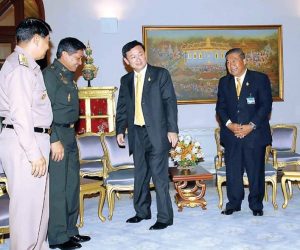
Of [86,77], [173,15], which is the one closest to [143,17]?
[173,15]

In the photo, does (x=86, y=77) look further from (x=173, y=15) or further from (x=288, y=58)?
(x=288, y=58)

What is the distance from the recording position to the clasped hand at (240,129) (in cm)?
443

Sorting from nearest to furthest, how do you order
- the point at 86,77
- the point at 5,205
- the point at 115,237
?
the point at 5,205 → the point at 115,237 → the point at 86,77

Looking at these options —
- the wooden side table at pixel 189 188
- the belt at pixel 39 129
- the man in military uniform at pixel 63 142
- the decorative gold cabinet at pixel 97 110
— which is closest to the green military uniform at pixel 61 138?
the man in military uniform at pixel 63 142

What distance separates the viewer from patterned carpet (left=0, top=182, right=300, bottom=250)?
3637 mm

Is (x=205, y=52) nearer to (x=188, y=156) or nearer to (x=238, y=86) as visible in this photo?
(x=238, y=86)

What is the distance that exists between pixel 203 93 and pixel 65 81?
3802 millimetres

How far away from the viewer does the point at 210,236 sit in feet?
12.7

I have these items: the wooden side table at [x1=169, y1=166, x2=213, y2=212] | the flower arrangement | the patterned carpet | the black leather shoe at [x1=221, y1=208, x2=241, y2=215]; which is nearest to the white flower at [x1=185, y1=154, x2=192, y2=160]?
the flower arrangement

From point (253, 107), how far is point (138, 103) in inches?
49.4

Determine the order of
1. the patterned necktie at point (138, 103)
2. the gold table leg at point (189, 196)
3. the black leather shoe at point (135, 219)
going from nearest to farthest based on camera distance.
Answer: the patterned necktie at point (138, 103)
the black leather shoe at point (135, 219)
the gold table leg at point (189, 196)

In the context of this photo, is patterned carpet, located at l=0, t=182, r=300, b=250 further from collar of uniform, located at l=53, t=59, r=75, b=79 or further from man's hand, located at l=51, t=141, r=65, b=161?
collar of uniform, located at l=53, t=59, r=75, b=79

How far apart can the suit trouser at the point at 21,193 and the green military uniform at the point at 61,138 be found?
0.66 m

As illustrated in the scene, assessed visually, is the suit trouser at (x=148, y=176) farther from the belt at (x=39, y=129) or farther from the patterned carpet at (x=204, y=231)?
the belt at (x=39, y=129)
